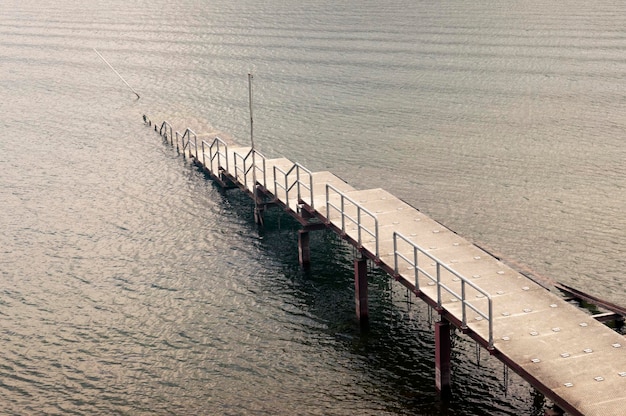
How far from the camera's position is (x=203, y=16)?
463ft

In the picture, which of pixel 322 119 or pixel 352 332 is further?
pixel 322 119

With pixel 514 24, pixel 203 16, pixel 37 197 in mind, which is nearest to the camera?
pixel 37 197

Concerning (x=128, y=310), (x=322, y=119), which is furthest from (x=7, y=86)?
(x=128, y=310)

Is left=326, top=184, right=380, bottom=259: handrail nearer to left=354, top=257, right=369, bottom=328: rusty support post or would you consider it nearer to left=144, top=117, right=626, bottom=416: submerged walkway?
left=144, top=117, right=626, bottom=416: submerged walkway

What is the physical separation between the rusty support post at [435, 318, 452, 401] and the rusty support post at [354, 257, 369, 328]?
6277 mm

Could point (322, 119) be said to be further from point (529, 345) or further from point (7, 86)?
point (529, 345)

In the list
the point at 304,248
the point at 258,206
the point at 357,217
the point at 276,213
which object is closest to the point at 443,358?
the point at 357,217

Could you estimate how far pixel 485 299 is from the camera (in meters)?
33.5

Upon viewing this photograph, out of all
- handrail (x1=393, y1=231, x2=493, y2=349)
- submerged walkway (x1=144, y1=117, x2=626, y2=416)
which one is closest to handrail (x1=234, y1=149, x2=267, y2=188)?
submerged walkway (x1=144, y1=117, x2=626, y2=416)

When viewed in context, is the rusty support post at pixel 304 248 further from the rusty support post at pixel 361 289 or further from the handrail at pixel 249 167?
the rusty support post at pixel 361 289

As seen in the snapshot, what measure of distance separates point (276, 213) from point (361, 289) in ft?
48.0

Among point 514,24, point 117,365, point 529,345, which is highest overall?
point 514,24

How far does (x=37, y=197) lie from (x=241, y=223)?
13.8 metres

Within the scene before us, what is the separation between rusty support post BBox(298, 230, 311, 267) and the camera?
45.4 m
